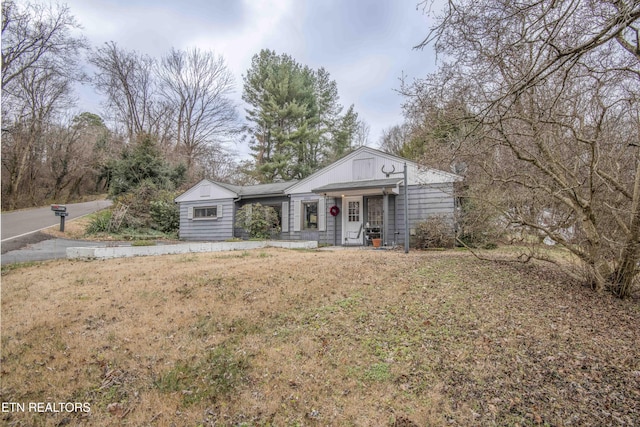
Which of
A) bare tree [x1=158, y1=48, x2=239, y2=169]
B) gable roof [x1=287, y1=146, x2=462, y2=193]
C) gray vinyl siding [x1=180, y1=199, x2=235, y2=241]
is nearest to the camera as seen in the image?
gable roof [x1=287, y1=146, x2=462, y2=193]

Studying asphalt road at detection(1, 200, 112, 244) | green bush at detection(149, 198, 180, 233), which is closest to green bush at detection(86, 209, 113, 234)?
asphalt road at detection(1, 200, 112, 244)

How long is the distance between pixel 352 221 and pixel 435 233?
138 inches

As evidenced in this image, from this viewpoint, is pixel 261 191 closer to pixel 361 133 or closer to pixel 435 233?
pixel 435 233

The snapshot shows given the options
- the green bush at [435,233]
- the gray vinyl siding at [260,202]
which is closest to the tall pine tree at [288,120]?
the gray vinyl siding at [260,202]

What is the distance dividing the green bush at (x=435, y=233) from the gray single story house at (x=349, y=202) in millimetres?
506

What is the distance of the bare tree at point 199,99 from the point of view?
87.4 feet

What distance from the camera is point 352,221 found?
1312cm

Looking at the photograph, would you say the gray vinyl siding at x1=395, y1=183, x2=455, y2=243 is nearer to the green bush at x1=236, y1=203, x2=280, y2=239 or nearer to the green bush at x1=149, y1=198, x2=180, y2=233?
the green bush at x1=236, y1=203, x2=280, y2=239

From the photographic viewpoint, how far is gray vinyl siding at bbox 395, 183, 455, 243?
11.3m

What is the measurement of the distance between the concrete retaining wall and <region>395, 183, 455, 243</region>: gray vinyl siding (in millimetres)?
3520

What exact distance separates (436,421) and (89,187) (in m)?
31.7

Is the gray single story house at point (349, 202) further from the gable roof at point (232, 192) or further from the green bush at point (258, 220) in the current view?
the green bush at point (258, 220)

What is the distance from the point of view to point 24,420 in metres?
2.93

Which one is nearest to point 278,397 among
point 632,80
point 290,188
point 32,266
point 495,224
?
point 632,80
